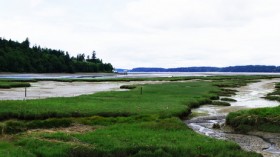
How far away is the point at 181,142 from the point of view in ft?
68.5

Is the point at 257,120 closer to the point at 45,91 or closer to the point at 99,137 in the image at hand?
the point at 99,137

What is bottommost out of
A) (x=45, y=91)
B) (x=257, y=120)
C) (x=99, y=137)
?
(x=45, y=91)

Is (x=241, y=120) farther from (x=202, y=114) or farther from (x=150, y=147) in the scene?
(x=150, y=147)

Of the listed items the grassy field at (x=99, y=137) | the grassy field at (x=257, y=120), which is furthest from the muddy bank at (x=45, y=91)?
the grassy field at (x=257, y=120)

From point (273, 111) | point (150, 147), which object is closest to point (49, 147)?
point (150, 147)

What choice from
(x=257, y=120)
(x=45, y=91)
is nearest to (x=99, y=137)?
(x=257, y=120)

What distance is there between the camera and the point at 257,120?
29266 millimetres

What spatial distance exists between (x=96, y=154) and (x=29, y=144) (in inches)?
146

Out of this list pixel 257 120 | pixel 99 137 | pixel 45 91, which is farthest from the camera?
pixel 45 91

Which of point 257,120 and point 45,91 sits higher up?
point 257,120

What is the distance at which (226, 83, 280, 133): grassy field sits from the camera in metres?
28.4

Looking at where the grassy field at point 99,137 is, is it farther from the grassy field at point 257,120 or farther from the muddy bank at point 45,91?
the muddy bank at point 45,91

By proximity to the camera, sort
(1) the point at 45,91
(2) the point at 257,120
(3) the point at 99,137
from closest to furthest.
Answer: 1. (3) the point at 99,137
2. (2) the point at 257,120
3. (1) the point at 45,91

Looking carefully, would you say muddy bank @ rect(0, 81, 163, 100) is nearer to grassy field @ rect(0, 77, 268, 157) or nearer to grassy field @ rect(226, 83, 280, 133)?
grassy field @ rect(0, 77, 268, 157)
